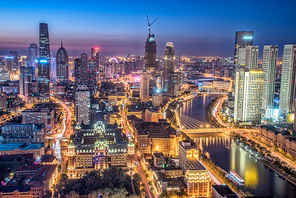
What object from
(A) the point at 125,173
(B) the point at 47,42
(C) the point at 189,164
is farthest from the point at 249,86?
(B) the point at 47,42

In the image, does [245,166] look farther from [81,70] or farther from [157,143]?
[81,70]

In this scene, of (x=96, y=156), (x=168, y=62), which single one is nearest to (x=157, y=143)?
(x=96, y=156)

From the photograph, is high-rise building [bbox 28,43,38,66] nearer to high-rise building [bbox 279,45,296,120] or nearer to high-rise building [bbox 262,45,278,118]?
high-rise building [bbox 262,45,278,118]

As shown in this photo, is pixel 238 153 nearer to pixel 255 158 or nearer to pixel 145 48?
pixel 255 158

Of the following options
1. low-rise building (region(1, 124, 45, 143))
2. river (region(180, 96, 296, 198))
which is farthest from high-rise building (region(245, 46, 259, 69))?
low-rise building (region(1, 124, 45, 143))

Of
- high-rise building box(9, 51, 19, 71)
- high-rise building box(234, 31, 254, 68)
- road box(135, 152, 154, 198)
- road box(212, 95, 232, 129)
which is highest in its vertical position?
high-rise building box(234, 31, 254, 68)

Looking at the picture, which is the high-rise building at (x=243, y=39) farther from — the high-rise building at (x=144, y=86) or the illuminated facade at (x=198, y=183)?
the illuminated facade at (x=198, y=183)
